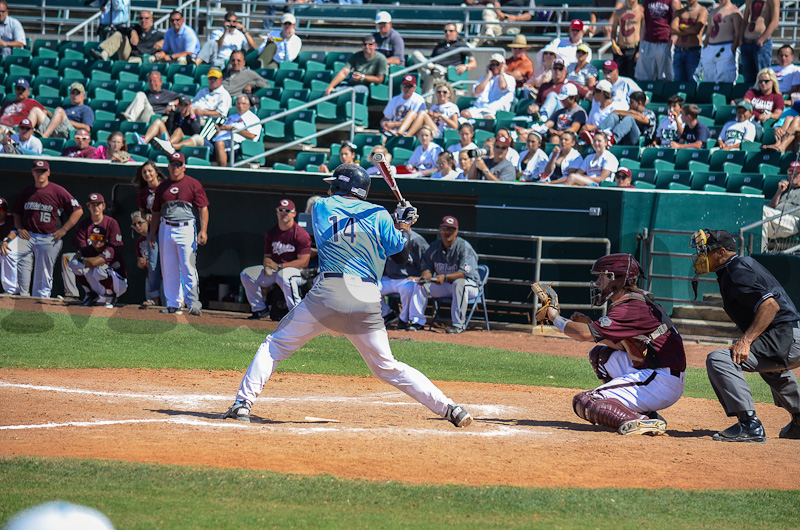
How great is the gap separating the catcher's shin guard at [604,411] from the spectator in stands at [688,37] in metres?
10.6

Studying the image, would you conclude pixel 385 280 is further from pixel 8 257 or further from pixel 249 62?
Result: pixel 249 62

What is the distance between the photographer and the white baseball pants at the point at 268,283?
1280 centimetres

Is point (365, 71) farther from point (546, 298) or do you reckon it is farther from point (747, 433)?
point (747, 433)

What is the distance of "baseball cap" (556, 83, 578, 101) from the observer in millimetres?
15281

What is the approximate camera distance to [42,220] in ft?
46.0

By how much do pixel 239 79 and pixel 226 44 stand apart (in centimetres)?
168

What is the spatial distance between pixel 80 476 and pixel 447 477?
6.29ft

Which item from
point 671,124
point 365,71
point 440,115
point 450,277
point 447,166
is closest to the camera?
point 450,277

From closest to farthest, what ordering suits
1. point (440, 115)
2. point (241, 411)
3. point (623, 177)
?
1. point (241, 411)
2. point (623, 177)
3. point (440, 115)

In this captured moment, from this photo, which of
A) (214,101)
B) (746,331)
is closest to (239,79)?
(214,101)

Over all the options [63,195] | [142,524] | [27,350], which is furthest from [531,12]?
[142,524]

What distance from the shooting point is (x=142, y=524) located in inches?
161

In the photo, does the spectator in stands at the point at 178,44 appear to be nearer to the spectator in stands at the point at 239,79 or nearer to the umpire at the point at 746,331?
the spectator in stands at the point at 239,79

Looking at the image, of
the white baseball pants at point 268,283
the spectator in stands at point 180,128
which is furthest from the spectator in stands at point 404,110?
the white baseball pants at point 268,283
